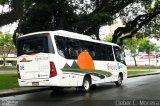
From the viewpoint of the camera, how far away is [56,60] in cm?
1656

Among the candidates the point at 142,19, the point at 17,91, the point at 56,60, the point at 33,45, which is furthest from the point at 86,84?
the point at 142,19

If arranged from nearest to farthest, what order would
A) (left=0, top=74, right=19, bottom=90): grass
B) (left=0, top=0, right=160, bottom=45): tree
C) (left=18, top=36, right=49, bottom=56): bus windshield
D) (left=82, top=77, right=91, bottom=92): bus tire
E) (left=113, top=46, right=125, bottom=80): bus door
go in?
(left=18, top=36, right=49, bottom=56): bus windshield, (left=82, top=77, right=91, bottom=92): bus tire, (left=0, top=74, right=19, bottom=90): grass, (left=113, top=46, right=125, bottom=80): bus door, (left=0, top=0, right=160, bottom=45): tree

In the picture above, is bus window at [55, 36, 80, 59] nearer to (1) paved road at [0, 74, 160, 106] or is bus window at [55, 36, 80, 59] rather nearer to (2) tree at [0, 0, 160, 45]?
Result: (1) paved road at [0, 74, 160, 106]

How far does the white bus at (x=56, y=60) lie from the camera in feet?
54.3

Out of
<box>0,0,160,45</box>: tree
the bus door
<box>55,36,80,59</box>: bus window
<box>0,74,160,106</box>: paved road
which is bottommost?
<box>0,74,160,106</box>: paved road

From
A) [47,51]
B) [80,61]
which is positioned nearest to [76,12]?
[80,61]

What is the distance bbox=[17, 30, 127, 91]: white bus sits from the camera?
16.5 metres

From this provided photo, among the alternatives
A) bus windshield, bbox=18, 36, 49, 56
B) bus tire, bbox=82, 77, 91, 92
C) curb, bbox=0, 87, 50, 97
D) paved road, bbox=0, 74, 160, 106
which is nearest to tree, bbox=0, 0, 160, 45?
curb, bbox=0, 87, 50, 97

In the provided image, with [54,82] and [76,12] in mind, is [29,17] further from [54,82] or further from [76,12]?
[54,82]

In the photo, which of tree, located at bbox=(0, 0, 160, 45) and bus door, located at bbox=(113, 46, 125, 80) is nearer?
bus door, located at bbox=(113, 46, 125, 80)

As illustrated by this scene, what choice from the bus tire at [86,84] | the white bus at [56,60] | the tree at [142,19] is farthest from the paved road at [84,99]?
the tree at [142,19]

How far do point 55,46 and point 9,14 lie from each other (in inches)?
382

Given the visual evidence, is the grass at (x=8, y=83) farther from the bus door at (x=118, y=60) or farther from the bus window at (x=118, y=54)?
the bus window at (x=118, y=54)

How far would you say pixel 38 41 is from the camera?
55.4 feet
